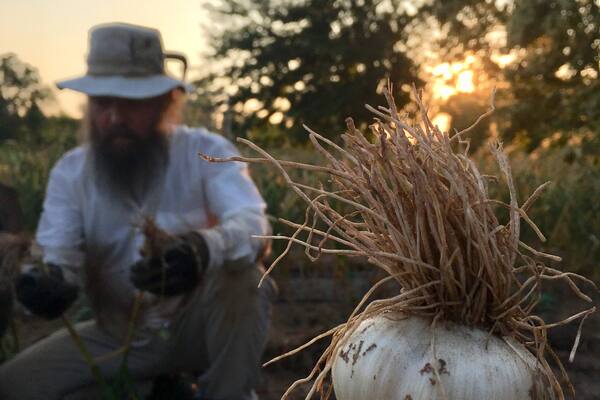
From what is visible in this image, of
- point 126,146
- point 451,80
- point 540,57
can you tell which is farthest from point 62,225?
point 540,57

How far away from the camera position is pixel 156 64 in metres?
3.04

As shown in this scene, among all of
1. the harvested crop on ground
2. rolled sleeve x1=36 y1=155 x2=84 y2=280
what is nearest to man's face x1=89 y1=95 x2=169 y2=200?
rolled sleeve x1=36 y1=155 x2=84 y2=280

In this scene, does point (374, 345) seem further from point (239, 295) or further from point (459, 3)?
point (459, 3)

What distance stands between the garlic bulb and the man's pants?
5.68ft

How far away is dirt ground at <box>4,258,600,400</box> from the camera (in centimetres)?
347

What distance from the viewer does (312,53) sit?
96.6ft

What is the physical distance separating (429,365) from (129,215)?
2.16m

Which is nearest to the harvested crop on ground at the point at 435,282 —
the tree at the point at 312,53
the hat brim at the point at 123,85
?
the hat brim at the point at 123,85

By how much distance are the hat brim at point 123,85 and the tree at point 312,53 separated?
25860 millimetres

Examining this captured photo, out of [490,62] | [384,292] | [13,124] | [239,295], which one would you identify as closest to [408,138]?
[239,295]

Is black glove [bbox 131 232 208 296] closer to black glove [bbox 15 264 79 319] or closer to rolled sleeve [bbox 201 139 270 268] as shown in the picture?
rolled sleeve [bbox 201 139 270 268]

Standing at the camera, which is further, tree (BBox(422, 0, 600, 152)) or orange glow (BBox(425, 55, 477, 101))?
tree (BBox(422, 0, 600, 152))

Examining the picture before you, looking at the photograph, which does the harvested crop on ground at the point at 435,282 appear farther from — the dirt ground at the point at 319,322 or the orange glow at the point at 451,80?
the dirt ground at the point at 319,322

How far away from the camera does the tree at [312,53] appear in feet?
94.9
